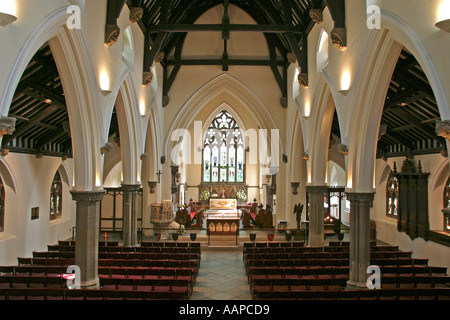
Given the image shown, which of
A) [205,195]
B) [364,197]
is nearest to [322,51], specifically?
[364,197]

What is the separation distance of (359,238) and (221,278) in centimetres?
443

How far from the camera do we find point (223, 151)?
1111 inches

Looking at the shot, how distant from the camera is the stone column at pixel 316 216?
14.1 metres

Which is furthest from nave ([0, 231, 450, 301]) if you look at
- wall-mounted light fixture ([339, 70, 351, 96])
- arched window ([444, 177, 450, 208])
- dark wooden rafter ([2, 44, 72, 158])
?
wall-mounted light fixture ([339, 70, 351, 96])

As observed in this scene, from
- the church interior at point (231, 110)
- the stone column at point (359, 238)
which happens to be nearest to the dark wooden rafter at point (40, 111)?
the church interior at point (231, 110)

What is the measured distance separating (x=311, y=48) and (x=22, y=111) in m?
10.6

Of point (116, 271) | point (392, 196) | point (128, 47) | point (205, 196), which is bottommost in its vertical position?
point (116, 271)

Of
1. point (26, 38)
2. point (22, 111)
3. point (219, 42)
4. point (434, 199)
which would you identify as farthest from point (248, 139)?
point (26, 38)

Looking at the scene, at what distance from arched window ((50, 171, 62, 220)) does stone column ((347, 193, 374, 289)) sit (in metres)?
12.8

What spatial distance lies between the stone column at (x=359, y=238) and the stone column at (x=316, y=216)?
459 centimetres

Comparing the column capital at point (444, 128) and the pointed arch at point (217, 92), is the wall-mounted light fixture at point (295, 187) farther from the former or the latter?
the column capital at point (444, 128)

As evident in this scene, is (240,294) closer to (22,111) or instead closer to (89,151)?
(89,151)

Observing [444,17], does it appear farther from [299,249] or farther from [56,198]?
[56,198]

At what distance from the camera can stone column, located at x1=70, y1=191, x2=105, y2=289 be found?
9172 mm
